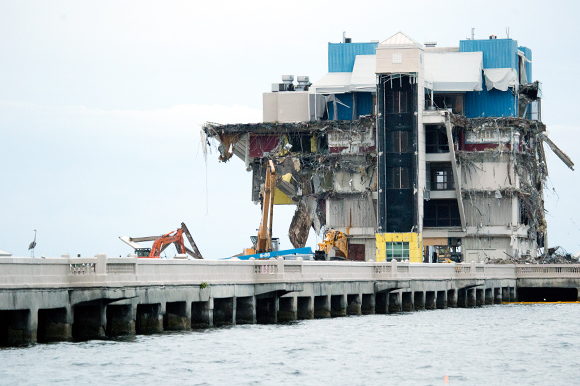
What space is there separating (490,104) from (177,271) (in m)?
69.5

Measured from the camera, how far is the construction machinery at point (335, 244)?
314 ft

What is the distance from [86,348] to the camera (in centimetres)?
3906

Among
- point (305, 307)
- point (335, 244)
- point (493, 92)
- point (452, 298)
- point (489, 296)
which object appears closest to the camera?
point (305, 307)

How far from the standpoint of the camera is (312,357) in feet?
137

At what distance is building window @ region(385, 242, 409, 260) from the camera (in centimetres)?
10169

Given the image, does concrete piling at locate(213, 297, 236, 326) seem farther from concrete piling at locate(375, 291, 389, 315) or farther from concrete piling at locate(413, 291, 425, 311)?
concrete piling at locate(413, 291, 425, 311)

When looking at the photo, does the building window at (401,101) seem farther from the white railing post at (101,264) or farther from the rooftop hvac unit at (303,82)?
the white railing post at (101,264)

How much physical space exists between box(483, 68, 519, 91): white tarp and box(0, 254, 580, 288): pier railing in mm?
37393

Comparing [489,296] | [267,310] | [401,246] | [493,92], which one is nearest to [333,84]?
[493,92]

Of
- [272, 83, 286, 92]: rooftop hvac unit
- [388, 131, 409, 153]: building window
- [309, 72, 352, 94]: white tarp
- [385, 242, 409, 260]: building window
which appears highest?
[272, 83, 286, 92]: rooftop hvac unit

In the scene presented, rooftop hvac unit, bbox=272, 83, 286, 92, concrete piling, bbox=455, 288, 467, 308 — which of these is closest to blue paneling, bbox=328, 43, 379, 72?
rooftop hvac unit, bbox=272, 83, 286, 92

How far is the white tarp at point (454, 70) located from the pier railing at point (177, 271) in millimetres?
34622

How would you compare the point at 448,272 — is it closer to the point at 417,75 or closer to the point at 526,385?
the point at 417,75

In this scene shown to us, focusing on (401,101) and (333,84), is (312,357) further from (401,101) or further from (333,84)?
(333,84)
